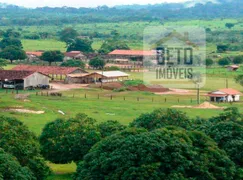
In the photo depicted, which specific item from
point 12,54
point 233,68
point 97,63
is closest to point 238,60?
point 233,68

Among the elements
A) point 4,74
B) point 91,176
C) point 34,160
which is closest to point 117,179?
point 91,176

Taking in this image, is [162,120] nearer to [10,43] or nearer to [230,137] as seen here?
[230,137]

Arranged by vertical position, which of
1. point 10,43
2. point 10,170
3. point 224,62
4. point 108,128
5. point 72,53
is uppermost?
point 10,43

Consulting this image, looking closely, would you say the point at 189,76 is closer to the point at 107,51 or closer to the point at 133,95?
the point at 133,95

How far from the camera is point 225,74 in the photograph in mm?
80812

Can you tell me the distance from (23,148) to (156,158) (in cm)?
634

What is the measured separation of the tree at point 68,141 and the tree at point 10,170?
5.65m

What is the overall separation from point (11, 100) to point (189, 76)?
28453mm

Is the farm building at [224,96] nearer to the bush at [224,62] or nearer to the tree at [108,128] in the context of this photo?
the tree at [108,128]

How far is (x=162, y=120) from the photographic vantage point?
30.9m

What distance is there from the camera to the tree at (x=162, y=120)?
3078 cm

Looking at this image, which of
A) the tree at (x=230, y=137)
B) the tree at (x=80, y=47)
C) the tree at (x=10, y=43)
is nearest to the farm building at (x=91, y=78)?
the tree at (x=80, y=47)

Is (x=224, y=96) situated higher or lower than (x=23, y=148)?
lower

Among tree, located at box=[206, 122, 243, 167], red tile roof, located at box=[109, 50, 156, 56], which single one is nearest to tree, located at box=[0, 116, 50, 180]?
tree, located at box=[206, 122, 243, 167]
